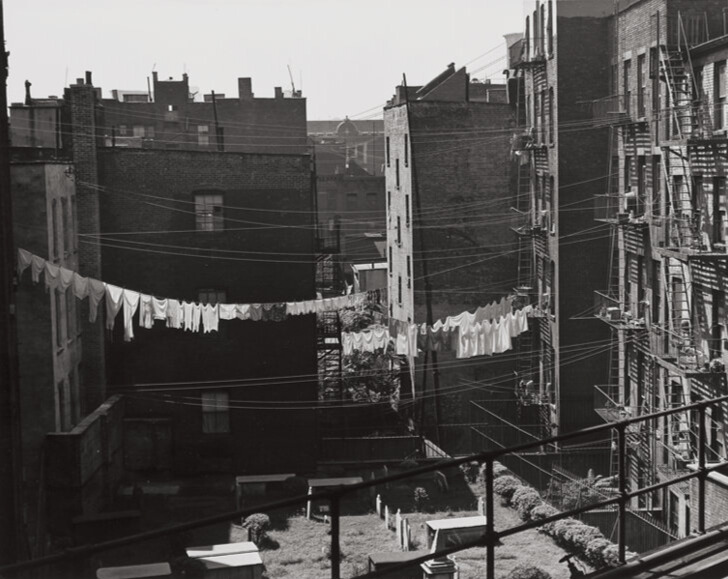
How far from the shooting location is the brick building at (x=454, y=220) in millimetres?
47000

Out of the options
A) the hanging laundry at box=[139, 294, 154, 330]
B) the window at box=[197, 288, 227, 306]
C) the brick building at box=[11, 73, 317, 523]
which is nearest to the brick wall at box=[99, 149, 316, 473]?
the brick building at box=[11, 73, 317, 523]

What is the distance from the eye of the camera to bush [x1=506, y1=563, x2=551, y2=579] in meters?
24.0

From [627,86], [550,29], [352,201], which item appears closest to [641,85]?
[627,86]

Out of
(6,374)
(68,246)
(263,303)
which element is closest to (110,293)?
(68,246)

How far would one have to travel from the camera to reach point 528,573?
24.3 meters

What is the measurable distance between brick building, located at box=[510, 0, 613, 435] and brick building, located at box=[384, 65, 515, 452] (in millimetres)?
2391

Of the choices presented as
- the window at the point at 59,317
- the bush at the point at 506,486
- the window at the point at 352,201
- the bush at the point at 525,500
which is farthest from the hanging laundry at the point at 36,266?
the window at the point at 352,201

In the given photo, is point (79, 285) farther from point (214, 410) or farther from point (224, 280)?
point (214, 410)

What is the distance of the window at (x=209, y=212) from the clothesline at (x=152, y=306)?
3117 millimetres

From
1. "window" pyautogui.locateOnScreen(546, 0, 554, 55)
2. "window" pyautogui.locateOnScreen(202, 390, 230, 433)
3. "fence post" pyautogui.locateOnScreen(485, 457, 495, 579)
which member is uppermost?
"window" pyautogui.locateOnScreen(546, 0, 554, 55)

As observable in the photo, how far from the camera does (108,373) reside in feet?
125

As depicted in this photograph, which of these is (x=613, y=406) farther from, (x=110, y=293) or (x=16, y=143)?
(x=16, y=143)

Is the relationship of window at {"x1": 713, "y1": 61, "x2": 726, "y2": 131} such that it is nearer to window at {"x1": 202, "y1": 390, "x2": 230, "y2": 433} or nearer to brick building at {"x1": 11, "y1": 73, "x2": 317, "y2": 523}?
brick building at {"x1": 11, "y1": 73, "x2": 317, "y2": 523}

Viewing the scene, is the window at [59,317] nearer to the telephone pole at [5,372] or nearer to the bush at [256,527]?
the bush at [256,527]
